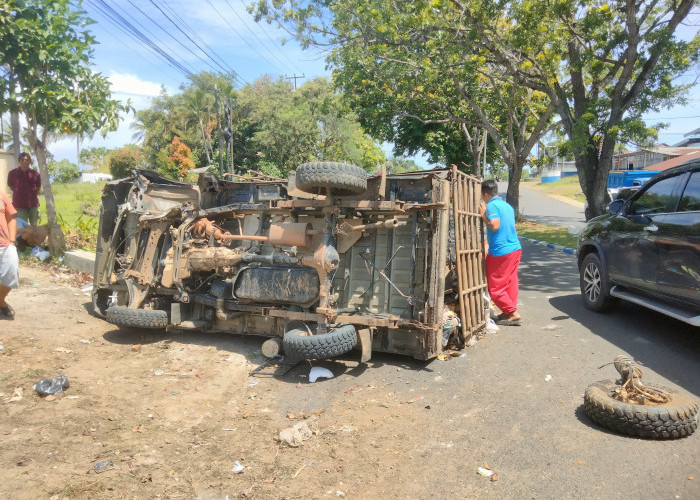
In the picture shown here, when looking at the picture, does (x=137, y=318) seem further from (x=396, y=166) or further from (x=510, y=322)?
(x=396, y=166)

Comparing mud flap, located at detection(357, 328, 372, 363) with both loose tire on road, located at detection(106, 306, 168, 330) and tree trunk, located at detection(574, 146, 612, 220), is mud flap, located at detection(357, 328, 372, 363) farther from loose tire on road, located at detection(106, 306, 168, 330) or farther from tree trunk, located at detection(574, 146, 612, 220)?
tree trunk, located at detection(574, 146, 612, 220)

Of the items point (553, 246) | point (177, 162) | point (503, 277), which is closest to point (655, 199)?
point (503, 277)

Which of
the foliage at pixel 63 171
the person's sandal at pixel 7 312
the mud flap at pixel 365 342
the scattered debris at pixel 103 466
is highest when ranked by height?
the foliage at pixel 63 171

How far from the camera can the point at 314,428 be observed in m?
4.04

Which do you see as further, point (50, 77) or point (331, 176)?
point (50, 77)

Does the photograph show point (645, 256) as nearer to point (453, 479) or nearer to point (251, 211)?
point (453, 479)

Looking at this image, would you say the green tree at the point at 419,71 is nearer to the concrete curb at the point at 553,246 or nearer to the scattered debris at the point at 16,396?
the concrete curb at the point at 553,246

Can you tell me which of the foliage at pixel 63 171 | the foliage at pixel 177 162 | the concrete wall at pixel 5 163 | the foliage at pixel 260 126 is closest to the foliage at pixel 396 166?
the foliage at pixel 260 126

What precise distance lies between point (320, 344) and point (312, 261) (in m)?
0.89

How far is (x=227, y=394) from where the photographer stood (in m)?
4.84

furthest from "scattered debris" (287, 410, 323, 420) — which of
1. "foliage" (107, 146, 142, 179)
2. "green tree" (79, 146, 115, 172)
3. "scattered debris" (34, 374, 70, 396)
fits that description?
"green tree" (79, 146, 115, 172)

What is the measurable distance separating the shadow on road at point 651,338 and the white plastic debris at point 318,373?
2779mm

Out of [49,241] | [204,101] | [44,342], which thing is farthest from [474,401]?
[204,101]

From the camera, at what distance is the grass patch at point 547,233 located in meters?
13.6
